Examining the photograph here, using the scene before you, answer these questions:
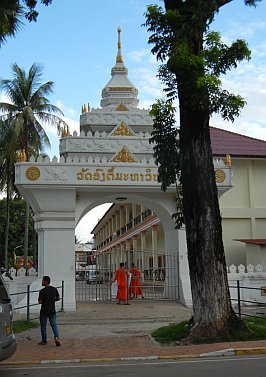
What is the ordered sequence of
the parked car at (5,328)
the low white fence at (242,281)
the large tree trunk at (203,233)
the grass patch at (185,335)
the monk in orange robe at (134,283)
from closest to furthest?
the parked car at (5,328)
the grass patch at (185,335)
the large tree trunk at (203,233)
the low white fence at (242,281)
the monk in orange robe at (134,283)

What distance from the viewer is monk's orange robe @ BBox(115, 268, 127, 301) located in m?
Answer: 20.5

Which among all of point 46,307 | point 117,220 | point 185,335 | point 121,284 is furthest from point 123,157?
point 117,220

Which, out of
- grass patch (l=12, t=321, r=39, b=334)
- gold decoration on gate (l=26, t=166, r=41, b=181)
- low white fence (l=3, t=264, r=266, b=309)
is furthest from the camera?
low white fence (l=3, t=264, r=266, b=309)

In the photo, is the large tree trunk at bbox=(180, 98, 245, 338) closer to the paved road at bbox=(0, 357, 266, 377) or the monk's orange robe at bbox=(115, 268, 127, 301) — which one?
the paved road at bbox=(0, 357, 266, 377)

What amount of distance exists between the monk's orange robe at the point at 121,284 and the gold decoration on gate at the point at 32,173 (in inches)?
202

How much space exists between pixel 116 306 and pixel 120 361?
396 inches

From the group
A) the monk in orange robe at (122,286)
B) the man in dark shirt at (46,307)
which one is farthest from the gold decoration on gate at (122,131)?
the man in dark shirt at (46,307)

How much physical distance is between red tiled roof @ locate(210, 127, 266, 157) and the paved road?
17802 millimetres

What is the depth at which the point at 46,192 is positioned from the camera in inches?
751

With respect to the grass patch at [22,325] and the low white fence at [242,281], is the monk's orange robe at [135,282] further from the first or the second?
the grass patch at [22,325]

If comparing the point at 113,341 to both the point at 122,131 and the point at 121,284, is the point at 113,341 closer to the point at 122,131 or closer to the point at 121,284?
the point at 121,284

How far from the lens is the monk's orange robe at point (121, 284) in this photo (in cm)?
2052

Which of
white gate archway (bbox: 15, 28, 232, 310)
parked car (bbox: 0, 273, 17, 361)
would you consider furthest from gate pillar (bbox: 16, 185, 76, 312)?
parked car (bbox: 0, 273, 17, 361)

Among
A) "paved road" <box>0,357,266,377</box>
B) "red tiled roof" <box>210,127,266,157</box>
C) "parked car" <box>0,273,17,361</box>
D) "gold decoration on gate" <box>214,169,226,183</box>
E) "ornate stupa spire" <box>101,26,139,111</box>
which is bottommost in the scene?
"paved road" <box>0,357,266,377</box>
